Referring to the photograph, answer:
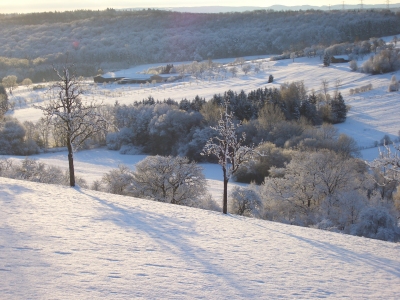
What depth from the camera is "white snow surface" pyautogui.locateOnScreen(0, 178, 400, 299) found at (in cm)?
785

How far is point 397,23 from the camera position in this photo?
130125mm

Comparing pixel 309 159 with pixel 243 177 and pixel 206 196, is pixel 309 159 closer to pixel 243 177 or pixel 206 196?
pixel 206 196

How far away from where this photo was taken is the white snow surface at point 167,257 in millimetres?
7852

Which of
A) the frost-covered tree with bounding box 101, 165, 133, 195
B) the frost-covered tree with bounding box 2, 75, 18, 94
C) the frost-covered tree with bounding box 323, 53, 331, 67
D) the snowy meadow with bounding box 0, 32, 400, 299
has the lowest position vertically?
the frost-covered tree with bounding box 101, 165, 133, 195

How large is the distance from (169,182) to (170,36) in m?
132

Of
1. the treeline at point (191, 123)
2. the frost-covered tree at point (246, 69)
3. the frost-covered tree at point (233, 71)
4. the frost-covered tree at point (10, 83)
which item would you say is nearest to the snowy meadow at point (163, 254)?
the treeline at point (191, 123)

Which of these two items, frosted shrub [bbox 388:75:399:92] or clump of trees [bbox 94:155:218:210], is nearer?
clump of trees [bbox 94:155:218:210]

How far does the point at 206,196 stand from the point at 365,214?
351 inches

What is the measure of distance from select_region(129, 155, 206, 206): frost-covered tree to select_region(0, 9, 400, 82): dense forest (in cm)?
9433

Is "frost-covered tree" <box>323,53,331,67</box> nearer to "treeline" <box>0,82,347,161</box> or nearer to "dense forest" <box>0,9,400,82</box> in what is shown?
"treeline" <box>0,82,347,161</box>

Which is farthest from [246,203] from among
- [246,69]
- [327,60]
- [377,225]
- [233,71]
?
[233,71]

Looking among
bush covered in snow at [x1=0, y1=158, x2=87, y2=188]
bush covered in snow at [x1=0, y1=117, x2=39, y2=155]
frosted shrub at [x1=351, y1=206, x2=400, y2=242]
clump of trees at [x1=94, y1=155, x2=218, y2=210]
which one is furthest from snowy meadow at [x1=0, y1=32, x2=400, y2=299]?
bush covered in snow at [x1=0, y1=117, x2=39, y2=155]

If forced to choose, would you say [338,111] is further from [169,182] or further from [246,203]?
[169,182]

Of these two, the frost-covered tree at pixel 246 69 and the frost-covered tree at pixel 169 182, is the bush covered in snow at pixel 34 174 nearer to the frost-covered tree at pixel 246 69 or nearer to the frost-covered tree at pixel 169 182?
the frost-covered tree at pixel 169 182
